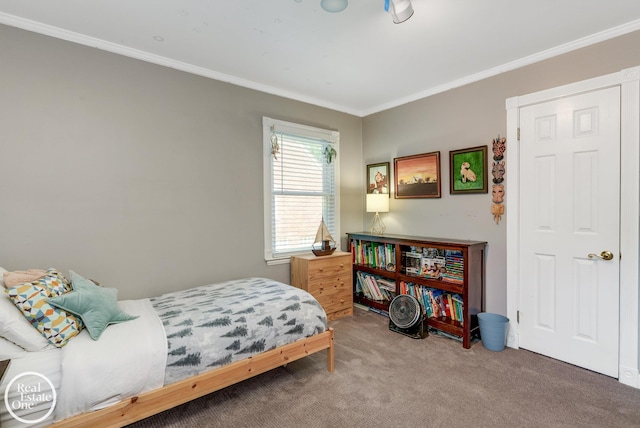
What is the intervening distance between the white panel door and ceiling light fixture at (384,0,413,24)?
166cm

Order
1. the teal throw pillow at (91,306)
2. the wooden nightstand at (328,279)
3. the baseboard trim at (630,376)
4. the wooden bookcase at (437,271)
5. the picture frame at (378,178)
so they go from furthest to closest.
Result: the picture frame at (378,178) < the wooden nightstand at (328,279) < the wooden bookcase at (437,271) < the baseboard trim at (630,376) < the teal throw pillow at (91,306)

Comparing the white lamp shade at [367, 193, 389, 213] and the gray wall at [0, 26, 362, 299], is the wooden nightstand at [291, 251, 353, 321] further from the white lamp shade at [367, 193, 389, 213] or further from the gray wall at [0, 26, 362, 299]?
the white lamp shade at [367, 193, 389, 213]

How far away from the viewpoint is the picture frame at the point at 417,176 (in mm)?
3463

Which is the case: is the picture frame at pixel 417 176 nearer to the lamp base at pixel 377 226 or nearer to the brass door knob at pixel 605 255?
the lamp base at pixel 377 226

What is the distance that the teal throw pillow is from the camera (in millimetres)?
1688

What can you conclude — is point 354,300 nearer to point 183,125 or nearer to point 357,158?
point 357,158

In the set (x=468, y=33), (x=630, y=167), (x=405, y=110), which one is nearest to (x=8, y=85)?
(x=468, y=33)

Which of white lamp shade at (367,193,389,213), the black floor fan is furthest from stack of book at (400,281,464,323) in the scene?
white lamp shade at (367,193,389,213)

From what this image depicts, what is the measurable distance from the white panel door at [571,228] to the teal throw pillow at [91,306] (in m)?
3.26

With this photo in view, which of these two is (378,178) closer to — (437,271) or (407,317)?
(437,271)

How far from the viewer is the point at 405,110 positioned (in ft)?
12.4

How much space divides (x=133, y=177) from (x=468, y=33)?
2992mm

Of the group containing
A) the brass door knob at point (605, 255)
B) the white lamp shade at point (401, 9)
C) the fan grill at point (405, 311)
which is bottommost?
the fan grill at point (405, 311)

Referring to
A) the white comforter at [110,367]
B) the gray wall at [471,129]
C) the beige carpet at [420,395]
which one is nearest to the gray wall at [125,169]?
the white comforter at [110,367]
